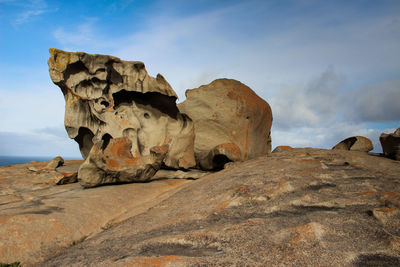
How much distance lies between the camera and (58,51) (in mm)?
8297

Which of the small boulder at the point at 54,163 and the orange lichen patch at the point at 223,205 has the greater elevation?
the small boulder at the point at 54,163

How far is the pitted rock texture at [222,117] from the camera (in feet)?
29.1

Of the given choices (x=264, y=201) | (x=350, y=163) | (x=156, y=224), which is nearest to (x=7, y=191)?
A: (x=156, y=224)

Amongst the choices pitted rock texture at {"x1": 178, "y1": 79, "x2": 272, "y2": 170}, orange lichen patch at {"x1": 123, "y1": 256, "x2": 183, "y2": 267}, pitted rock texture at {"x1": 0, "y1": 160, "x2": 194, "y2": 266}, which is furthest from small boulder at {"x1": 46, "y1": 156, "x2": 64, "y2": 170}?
orange lichen patch at {"x1": 123, "y1": 256, "x2": 183, "y2": 267}

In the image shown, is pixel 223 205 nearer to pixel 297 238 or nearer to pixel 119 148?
pixel 297 238

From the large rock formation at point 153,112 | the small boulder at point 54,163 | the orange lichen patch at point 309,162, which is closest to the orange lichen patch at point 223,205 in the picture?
the orange lichen patch at point 309,162

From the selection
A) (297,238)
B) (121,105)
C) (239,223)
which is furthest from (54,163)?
(297,238)

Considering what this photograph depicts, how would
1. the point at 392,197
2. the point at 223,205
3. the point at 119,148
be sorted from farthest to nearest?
the point at 119,148 → the point at 223,205 → the point at 392,197

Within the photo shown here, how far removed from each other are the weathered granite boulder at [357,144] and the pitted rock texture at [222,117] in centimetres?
285

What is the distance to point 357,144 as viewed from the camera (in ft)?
28.5

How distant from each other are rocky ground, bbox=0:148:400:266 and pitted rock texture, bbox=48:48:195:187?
3219 millimetres

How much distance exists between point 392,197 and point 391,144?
12.3ft

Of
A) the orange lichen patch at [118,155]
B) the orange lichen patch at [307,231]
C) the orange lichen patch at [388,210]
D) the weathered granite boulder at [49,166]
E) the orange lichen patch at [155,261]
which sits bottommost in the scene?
the orange lichen patch at [155,261]

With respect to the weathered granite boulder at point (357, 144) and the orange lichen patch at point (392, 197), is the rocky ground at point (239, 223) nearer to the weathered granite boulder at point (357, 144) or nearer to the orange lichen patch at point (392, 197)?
the orange lichen patch at point (392, 197)
